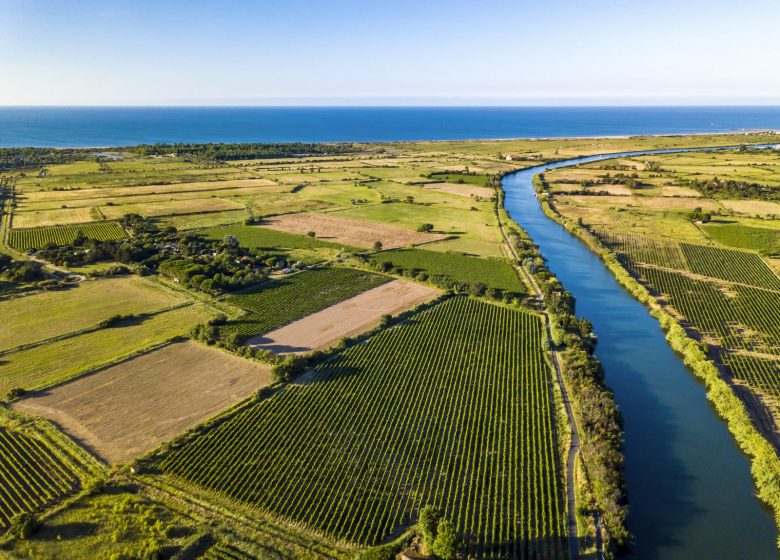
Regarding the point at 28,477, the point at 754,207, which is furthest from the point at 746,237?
the point at 28,477

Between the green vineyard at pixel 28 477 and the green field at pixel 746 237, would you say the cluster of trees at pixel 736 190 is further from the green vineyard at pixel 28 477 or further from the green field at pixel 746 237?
the green vineyard at pixel 28 477

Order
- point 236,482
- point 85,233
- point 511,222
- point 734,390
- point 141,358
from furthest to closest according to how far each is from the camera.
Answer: point 511,222 < point 85,233 < point 141,358 < point 734,390 < point 236,482

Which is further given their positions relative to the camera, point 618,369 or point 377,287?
point 377,287

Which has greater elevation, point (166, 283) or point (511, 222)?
point (511, 222)

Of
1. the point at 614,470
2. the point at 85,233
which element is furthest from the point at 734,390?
the point at 85,233

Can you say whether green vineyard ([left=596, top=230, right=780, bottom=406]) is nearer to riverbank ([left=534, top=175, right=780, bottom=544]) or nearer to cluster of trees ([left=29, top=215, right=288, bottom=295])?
riverbank ([left=534, top=175, right=780, bottom=544])

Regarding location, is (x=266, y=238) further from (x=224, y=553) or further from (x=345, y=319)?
(x=224, y=553)

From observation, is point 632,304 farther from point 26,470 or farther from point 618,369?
point 26,470
